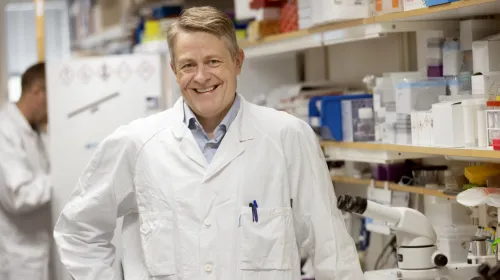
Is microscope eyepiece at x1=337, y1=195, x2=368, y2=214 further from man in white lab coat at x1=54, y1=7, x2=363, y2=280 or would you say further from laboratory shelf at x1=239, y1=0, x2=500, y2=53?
laboratory shelf at x1=239, y1=0, x2=500, y2=53

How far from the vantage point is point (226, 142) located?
8.60 feet

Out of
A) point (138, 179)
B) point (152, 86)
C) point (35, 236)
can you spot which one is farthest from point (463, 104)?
point (35, 236)

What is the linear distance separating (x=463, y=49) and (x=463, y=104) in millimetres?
350

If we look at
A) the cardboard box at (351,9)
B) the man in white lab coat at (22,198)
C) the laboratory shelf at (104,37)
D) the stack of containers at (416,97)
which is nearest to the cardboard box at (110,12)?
the laboratory shelf at (104,37)

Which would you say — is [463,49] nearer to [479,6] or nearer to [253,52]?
[479,6]

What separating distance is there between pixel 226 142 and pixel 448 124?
723 millimetres

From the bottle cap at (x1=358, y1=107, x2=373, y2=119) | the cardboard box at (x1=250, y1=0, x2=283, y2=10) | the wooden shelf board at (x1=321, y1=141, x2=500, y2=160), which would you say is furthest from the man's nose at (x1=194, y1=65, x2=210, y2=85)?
the cardboard box at (x1=250, y1=0, x2=283, y2=10)

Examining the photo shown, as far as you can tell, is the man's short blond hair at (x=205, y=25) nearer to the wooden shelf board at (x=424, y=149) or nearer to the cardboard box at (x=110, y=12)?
the wooden shelf board at (x=424, y=149)

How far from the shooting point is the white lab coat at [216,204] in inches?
101

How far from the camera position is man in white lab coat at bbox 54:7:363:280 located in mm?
2553

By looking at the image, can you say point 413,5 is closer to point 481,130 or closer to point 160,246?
point 481,130

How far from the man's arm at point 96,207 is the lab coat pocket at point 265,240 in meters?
0.41

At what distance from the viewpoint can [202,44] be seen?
100 inches

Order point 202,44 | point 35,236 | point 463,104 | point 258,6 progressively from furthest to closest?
point 35,236 < point 258,6 < point 463,104 < point 202,44
